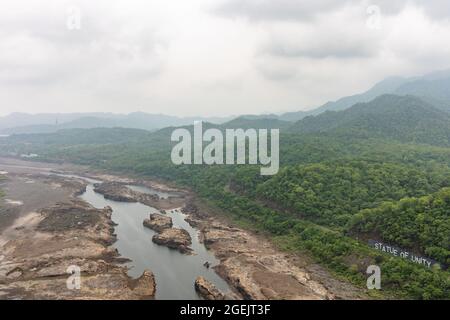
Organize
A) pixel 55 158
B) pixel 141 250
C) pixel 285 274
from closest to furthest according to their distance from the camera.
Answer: pixel 285 274
pixel 141 250
pixel 55 158

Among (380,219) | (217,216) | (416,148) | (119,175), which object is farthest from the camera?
(119,175)

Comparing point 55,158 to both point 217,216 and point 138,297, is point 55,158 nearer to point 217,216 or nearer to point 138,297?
point 217,216

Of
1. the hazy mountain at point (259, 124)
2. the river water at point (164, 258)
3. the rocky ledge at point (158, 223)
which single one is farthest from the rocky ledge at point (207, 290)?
the hazy mountain at point (259, 124)

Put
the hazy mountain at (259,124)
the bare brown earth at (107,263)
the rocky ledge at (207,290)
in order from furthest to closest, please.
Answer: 1. the hazy mountain at (259,124)
2. the bare brown earth at (107,263)
3. the rocky ledge at (207,290)

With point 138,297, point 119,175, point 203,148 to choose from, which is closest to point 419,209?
point 138,297

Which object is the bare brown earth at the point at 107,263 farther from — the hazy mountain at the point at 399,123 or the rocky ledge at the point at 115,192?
the hazy mountain at the point at 399,123

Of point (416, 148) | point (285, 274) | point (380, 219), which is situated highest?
point (416, 148)

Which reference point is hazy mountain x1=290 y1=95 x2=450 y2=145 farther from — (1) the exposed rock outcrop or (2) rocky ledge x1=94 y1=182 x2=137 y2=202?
(1) the exposed rock outcrop
